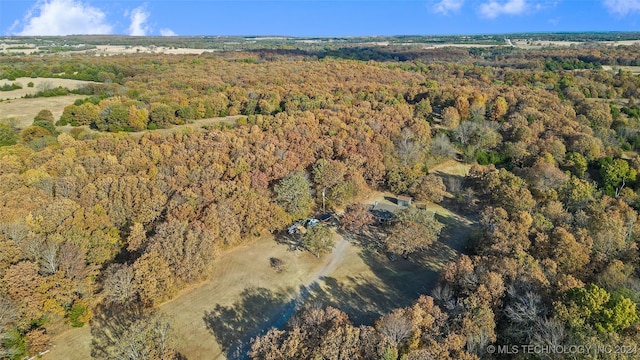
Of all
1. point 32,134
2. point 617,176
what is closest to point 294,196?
point 32,134

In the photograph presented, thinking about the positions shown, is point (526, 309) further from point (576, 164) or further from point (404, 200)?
point (576, 164)

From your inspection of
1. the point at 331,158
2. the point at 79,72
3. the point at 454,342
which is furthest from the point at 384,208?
the point at 79,72

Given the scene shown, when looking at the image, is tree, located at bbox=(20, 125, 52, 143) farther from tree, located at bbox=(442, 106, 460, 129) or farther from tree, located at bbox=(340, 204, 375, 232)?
tree, located at bbox=(442, 106, 460, 129)

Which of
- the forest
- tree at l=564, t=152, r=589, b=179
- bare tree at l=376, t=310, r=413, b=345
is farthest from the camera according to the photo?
tree at l=564, t=152, r=589, b=179

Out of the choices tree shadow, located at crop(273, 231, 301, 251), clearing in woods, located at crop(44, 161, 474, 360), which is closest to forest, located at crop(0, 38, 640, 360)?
tree shadow, located at crop(273, 231, 301, 251)

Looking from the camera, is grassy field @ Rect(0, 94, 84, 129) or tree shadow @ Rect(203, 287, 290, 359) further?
grassy field @ Rect(0, 94, 84, 129)

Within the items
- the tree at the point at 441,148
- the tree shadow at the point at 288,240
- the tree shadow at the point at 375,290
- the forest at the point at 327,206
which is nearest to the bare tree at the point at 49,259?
the forest at the point at 327,206

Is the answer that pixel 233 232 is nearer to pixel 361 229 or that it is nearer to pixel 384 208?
pixel 361 229
